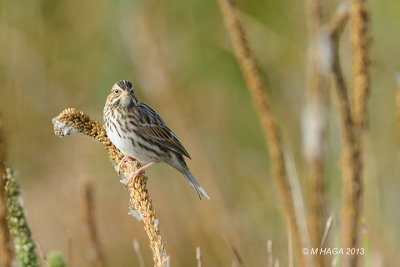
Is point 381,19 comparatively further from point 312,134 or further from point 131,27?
point 312,134

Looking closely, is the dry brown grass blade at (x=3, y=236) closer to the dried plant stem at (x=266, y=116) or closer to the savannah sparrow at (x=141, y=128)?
the dried plant stem at (x=266, y=116)

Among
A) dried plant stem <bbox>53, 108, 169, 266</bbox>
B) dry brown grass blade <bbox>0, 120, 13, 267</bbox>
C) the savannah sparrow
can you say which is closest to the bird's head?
the savannah sparrow

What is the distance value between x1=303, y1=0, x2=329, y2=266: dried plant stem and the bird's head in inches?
50.8

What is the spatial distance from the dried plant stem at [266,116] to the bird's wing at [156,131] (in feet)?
4.76

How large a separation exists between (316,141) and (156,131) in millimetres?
1713

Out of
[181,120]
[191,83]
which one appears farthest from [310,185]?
[191,83]

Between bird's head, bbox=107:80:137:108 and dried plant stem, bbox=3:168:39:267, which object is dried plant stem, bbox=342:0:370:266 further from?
bird's head, bbox=107:80:137:108

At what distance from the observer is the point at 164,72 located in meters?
3.76

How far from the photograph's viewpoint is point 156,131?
3.55m

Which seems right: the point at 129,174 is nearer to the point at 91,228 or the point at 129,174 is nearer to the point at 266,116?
the point at 91,228

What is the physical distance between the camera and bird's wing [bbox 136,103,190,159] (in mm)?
3535

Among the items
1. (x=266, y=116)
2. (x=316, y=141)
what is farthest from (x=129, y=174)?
(x=316, y=141)

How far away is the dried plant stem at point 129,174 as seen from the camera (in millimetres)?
1723

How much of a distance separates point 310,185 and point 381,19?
3.69 m
